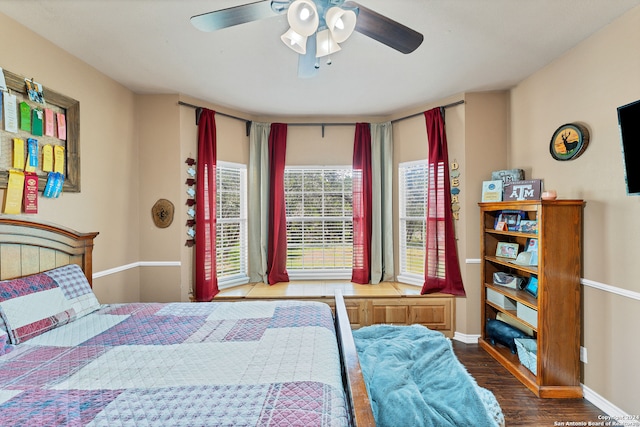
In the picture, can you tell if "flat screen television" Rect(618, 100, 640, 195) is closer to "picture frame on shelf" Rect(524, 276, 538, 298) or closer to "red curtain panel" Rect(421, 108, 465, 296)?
"picture frame on shelf" Rect(524, 276, 538, 298)

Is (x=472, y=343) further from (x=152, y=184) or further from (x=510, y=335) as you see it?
(x=152, y=184)

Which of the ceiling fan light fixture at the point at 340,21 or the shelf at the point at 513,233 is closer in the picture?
the ceiling fan light fixture at the point at 340,21

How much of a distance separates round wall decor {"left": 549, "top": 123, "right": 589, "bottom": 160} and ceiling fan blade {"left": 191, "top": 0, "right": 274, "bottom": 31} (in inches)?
94.7

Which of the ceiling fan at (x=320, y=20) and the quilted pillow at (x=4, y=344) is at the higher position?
the ceiling fan at (x=320, y=20)

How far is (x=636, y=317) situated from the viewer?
1.95 meters

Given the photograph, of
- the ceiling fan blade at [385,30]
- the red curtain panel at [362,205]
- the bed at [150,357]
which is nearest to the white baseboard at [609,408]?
the bed at [150,357]

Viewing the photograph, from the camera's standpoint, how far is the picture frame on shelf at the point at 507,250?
291 centimetres

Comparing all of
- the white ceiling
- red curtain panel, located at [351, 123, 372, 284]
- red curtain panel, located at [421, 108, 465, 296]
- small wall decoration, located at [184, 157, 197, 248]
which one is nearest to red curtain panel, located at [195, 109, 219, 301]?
small wall decoration, located at [184, 157, 197, 248]

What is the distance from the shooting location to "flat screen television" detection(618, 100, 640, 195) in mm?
1774

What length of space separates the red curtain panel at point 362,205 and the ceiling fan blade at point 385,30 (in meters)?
2.12

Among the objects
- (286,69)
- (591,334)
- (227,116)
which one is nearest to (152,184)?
(227,116)

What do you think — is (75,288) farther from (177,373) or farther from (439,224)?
(439,224)

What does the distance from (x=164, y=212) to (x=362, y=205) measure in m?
2.26

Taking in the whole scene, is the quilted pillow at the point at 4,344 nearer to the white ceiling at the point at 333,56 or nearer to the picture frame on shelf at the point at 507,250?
the white ceiling at the point at 333,56
